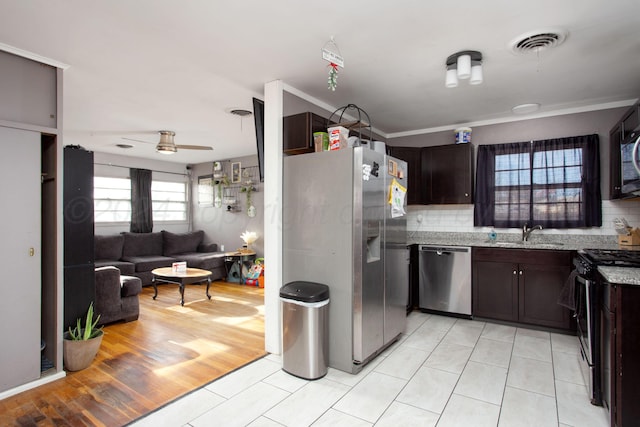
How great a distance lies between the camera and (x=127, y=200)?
268 inches

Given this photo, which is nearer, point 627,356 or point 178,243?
point 627,356

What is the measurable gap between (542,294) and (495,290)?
450 millimetres

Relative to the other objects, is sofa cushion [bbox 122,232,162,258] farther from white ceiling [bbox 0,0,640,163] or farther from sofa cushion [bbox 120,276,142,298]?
white ceiling [bbox 0,0,640,163]

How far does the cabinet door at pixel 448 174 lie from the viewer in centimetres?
424

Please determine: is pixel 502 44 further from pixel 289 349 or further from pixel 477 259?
pixel 289 349

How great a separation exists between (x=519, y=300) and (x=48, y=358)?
457cm

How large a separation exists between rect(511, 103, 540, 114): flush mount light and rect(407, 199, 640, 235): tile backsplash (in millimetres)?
1280

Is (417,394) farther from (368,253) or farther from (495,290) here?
(495,290)

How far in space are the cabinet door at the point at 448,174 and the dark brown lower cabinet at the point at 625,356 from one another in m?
2.53

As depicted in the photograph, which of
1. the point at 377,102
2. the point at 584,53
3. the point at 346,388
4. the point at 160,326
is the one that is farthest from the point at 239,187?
the point at 584,53

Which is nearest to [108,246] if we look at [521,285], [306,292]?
[306,292]

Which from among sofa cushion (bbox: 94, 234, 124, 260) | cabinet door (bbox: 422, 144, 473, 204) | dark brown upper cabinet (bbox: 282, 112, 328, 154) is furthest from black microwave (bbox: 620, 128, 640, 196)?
sofa cushion (bbox: 94, 234, 124, 260)

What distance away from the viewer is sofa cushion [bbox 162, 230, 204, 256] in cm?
683

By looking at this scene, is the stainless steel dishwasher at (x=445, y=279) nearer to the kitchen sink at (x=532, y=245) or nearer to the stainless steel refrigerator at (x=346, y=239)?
the kitchen sink at (x=532, y=245)
